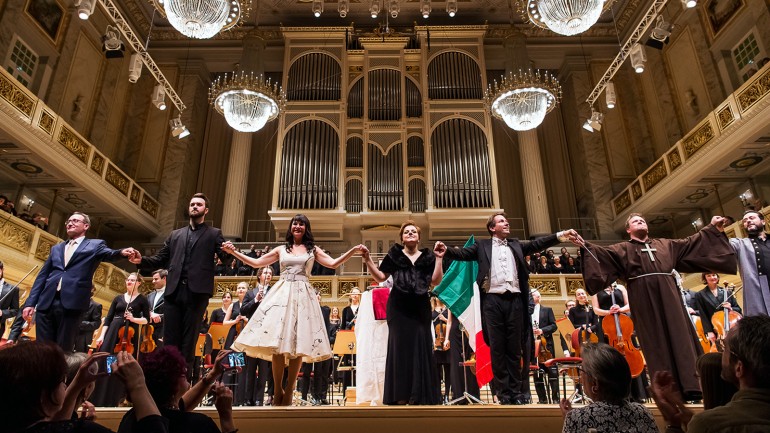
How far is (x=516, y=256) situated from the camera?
3822 millimetres

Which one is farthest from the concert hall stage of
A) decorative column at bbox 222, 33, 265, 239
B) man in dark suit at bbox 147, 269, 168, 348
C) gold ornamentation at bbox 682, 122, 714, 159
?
decorative column at bbox 222, 33, 265, 239

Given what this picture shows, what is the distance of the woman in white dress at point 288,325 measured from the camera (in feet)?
10.9

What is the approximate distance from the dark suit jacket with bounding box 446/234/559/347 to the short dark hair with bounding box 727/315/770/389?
2052 mm

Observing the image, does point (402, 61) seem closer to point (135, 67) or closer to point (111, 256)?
point (135, 67)

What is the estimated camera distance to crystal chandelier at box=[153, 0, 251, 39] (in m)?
5.58

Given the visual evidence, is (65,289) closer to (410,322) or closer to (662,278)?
(410,322)

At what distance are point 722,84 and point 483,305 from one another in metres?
9.83

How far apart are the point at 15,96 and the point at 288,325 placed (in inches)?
317

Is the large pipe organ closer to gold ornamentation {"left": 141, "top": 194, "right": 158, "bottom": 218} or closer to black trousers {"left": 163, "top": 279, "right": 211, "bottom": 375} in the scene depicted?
gold ornamentation {"left": 141, "top": 194, "right": 158, "bottom": 218}

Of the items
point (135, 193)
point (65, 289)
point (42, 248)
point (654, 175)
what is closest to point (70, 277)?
point (65, 289)

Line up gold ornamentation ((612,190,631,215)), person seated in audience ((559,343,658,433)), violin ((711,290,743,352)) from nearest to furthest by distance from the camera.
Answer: person seated in audience ((559,343,658,433)), violin ((711,290,743,352)), gold ornamentation ((612,190,631,215))

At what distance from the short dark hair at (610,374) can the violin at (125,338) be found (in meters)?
4.35

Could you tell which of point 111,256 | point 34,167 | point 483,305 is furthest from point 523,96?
point 34,167

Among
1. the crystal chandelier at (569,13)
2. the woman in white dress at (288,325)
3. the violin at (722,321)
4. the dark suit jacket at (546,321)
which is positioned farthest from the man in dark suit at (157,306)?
the violin at (722,321)
